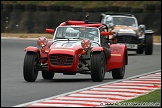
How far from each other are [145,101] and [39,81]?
5.87 meters

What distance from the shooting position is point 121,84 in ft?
58.2

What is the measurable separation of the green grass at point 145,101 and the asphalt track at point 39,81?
1.77m

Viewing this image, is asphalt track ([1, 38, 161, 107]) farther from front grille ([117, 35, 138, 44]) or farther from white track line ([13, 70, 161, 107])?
front grille ([117, 35, 138, 44])

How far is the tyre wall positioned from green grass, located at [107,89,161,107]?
31.6 m

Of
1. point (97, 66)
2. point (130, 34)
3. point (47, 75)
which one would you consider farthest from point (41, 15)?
point (97, 66)

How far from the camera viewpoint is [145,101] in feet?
44.3

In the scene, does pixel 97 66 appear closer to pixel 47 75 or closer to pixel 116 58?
pixel 116 58

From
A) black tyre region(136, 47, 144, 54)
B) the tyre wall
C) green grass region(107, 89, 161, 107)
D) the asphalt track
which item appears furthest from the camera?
the tyre wall

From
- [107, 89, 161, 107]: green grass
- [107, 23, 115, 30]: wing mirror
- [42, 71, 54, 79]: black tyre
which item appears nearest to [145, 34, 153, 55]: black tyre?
[107, 23, 115, 30]: wing mirror

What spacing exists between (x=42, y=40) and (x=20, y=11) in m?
30.0

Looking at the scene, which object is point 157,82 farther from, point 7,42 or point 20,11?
point 20,11

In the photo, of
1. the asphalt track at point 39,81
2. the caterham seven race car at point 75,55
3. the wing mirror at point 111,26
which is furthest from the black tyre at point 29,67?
the wing mirror at point 111,26

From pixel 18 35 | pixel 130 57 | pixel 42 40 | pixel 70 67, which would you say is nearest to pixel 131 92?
pixel 70 67

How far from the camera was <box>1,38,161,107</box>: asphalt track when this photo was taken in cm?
1471
